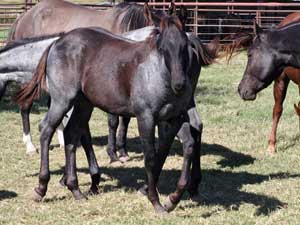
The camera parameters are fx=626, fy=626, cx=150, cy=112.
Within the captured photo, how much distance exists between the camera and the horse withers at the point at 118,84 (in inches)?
210

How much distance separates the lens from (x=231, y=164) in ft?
26.0

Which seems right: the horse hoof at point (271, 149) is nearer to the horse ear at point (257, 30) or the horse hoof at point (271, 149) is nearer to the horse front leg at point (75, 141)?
the horse ear at point (257, 30)

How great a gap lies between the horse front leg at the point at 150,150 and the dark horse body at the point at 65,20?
2.98m

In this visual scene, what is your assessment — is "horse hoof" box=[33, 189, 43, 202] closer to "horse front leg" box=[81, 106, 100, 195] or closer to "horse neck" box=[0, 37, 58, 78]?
"horse front leg" box=[81, 106, 100, 195]

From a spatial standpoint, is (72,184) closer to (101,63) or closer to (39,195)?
(39,195)

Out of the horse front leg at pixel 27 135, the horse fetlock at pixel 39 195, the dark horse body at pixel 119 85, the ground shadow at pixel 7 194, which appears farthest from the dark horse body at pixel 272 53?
the horse front leg at pixel 27 135

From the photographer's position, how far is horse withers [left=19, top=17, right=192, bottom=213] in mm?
5328

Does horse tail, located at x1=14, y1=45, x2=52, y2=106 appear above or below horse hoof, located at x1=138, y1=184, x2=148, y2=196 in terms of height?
above

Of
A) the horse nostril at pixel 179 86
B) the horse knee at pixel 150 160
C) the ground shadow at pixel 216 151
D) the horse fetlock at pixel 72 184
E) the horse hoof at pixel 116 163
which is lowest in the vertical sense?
the ground shadow at pixel 216 151

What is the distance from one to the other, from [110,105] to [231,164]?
8.36ft

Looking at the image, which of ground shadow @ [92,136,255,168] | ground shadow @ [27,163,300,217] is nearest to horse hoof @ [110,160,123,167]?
ground shadow @ [27,163,300,217]

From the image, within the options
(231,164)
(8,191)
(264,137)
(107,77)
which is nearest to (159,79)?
(107,77)

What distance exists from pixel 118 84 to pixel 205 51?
45.6 inches

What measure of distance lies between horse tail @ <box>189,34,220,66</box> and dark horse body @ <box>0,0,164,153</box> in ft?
6.13
